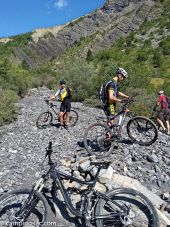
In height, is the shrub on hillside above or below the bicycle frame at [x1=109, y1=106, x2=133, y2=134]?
above

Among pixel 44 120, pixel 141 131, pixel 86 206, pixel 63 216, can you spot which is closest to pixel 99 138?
pixel 141 131

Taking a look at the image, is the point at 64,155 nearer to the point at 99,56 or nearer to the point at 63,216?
the point at 63,216

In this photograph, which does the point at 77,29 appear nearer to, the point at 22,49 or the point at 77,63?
the point at 22,49

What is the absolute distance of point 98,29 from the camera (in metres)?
94.5

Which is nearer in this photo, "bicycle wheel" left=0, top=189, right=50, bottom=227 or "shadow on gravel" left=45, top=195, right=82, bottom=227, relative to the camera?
"bicycle wheel" left=0, top=189, right=50, bottom=227

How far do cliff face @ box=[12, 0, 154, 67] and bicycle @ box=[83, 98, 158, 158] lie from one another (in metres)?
63.9

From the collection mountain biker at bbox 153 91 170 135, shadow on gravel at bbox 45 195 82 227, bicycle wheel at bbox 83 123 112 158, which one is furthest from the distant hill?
shadow on gravel at bbox 45 195 82 227

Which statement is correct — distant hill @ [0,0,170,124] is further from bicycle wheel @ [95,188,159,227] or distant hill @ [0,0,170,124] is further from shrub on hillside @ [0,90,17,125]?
bicycle wheel @ [95,188,159,227]

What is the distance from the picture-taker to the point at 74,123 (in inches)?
632

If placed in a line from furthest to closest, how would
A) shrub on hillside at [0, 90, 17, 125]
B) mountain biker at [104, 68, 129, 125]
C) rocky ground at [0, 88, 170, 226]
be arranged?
shrub on hillside at [0, 90, 17, 125], mountain biker at [104, 68, 129, 125], rocky ground at [0, 88, 170, 226]

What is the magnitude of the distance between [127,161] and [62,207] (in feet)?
9.12

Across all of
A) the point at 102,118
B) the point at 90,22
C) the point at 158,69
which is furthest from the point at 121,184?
the point at 90,22

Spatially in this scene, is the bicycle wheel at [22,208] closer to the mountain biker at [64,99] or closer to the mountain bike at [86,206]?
the mountain bike at [86,206]

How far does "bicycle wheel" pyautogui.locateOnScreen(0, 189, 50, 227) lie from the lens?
250 inches
